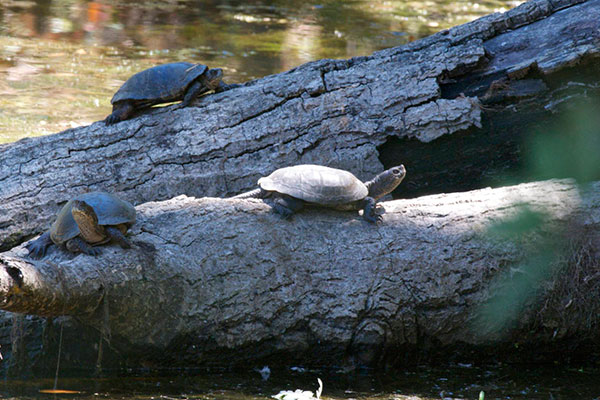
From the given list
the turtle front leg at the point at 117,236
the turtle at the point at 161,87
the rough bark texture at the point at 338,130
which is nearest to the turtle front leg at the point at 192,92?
the turtle at the point at 161,87

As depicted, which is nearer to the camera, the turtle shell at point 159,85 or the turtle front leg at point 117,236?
the turtle front leg at point 117,236

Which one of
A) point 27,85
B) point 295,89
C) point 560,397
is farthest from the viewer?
point 27,85

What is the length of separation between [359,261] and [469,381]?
3.26 ft

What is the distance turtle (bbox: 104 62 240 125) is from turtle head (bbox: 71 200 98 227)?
196 centimetres

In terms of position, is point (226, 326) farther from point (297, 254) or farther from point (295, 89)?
point (295, 89)

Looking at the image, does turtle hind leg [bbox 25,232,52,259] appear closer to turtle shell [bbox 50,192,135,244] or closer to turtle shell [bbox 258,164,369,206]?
turtle shell [bbox 50,192,135,244]

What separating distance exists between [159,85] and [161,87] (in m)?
0.03

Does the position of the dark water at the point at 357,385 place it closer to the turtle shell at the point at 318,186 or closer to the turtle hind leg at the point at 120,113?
the turtle shell at the point at 318,186

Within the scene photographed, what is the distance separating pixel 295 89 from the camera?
5.73 metres

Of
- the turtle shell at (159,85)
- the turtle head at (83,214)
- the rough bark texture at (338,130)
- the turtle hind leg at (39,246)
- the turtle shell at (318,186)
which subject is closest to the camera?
the turtle head at (83,214)

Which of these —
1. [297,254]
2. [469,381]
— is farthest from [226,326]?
[469,381]

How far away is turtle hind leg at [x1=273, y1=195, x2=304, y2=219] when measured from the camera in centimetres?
438

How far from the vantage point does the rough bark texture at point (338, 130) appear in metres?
5.41

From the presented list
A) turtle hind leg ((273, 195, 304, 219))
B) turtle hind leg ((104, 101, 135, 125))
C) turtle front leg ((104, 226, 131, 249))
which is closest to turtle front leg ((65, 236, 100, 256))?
turtle front leg ((104, 226, 131, 249))
